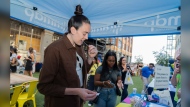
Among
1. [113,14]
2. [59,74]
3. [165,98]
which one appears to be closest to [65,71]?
[59,74]

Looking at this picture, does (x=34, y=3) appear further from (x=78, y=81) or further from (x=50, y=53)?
(x=78, y=81)

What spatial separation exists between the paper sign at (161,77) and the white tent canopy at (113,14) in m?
0.56

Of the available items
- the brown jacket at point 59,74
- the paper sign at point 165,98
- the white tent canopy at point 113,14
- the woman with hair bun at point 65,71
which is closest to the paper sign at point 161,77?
the paper sign at point 165,98

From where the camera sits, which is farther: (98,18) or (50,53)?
(98,18)

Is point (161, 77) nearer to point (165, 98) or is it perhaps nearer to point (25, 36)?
point (165, 98)

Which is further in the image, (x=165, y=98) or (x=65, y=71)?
(x=165, y=98)

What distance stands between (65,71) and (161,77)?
167cm

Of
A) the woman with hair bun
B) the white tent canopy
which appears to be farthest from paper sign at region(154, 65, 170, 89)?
the woman with hair bun

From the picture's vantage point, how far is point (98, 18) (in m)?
2.88

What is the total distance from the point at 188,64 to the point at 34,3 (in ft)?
8.05

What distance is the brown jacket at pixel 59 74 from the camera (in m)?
1.24

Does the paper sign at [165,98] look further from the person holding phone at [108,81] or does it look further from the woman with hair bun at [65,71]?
the woman with hair bun at [65,71]

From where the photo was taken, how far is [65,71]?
1322 mm

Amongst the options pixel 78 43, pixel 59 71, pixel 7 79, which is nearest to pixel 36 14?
pixel 78 43
